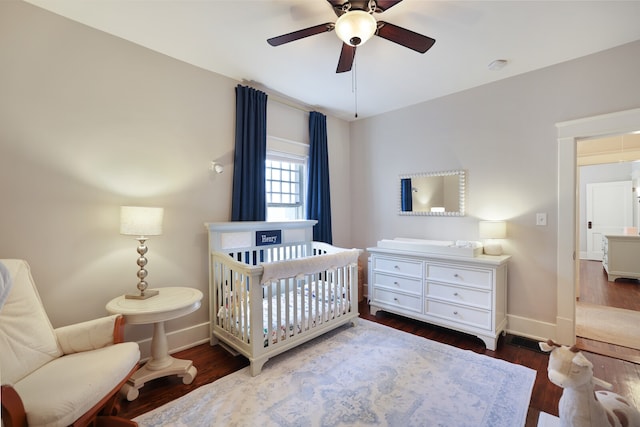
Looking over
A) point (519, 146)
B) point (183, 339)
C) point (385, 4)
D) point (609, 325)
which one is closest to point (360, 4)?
point (385, 4)

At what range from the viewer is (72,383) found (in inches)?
52.3

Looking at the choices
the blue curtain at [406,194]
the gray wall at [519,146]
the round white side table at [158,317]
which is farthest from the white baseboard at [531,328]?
the round white side table at [158,317]

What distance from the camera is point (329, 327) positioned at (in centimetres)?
269

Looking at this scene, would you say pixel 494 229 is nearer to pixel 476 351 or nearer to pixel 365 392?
pixel 476 351

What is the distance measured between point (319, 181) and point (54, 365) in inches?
114

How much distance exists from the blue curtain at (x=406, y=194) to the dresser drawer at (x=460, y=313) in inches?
47.4

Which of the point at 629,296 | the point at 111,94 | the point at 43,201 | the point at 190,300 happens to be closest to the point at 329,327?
the point at 190,300

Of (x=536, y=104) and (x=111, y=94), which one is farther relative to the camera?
(x=536, y=104)

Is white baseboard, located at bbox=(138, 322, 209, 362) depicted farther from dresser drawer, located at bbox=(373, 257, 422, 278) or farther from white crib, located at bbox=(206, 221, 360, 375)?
dresser drawer, located at bbox=(373, 257, 422, 278)

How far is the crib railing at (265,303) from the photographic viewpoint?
214 centimetres

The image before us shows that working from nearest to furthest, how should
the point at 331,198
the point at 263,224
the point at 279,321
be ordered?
1. the point at 279,321
2. the point at 263,224
3. the point at 331,198

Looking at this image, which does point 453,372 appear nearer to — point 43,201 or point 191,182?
point 191,182

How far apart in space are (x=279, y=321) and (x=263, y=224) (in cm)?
105

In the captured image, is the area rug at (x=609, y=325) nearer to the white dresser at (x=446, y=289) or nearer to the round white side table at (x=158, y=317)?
the white dresser at (x=446, y=289)
